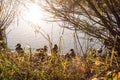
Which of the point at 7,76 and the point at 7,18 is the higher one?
the point at 7,18

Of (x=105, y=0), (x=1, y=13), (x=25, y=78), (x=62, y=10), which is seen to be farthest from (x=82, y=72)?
(x=1, y=13)

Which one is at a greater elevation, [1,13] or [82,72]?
[1,13]

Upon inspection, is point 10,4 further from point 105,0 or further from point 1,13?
point 105,0

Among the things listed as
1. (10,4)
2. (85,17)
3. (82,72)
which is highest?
(10,4)

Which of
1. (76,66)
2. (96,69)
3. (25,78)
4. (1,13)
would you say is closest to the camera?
(25,78)

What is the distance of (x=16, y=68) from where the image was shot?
318 cm

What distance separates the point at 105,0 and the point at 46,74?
1.65m

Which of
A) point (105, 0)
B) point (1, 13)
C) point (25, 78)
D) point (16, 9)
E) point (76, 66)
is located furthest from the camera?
point (16, 9)

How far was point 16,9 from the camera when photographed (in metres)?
7.50

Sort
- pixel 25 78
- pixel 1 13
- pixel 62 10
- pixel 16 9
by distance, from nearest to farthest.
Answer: pixel 25 78, pixel 62 10, pixel 1 13, pixel 16 9

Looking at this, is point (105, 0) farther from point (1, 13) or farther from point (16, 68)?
point (1, 13)

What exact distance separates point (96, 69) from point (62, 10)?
2.08 m

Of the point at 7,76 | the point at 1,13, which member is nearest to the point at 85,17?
the point at 1,13

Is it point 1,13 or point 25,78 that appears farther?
point 1,13
